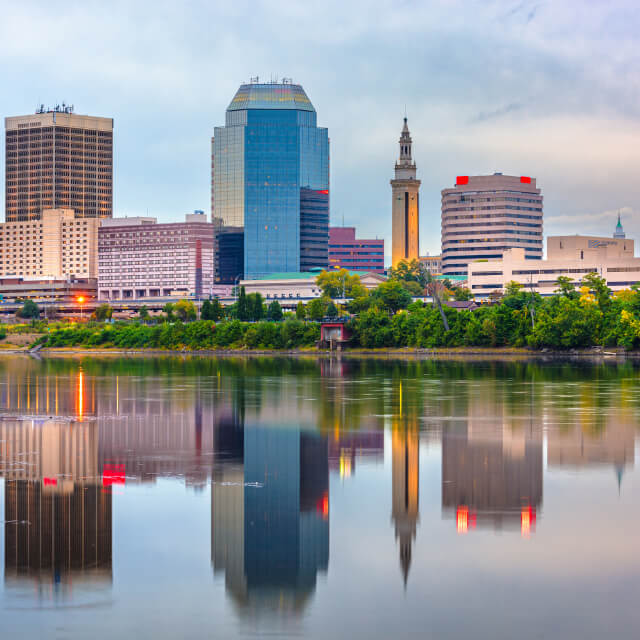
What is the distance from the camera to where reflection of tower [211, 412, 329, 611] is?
2111 cm

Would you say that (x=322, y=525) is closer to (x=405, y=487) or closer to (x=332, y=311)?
(x=405, y=487)

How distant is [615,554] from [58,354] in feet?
570

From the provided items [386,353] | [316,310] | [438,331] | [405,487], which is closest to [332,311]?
[316,310]

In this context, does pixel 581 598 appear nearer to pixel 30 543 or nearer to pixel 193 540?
pixel 193 540

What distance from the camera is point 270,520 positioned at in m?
26.4

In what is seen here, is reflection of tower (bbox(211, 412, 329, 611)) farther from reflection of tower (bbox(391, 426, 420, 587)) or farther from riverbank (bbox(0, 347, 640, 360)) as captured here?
riverbank (bbox(0, 347, 640, 360))

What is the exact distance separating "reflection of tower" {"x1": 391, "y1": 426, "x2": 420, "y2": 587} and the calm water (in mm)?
110

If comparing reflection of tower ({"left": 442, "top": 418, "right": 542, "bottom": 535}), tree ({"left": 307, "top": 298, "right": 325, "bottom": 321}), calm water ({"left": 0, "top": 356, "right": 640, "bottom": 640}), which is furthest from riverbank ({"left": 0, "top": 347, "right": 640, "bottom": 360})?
reflection of tower ({"left": 442, "top": 418, "right": 542, "bottom": 535})

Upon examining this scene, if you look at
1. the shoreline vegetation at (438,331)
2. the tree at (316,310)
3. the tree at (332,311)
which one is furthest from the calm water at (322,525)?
the tree at (316,310)

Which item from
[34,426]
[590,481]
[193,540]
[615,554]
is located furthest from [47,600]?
[34,426]

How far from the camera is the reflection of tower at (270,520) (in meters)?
21.1

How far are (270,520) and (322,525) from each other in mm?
1363

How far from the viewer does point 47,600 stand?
784 inches

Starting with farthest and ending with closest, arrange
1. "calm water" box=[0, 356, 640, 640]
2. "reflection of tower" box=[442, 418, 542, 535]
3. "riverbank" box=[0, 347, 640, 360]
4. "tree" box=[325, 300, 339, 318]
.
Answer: "tree" box=[325, 300, 339, 318] < "riverbank" box=[0, 347, 640, 360] < "reflection of tower" box=[442, 418, 542, 535] < "calm water" box=[0, 356, 640, 640]
